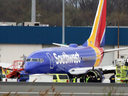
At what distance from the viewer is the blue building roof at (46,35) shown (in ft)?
156

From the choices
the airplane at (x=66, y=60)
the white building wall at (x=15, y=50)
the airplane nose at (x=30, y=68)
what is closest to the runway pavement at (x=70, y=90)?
the airplane at (x=66, y=60)

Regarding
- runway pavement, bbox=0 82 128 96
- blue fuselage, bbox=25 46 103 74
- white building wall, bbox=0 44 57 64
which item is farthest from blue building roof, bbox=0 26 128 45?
runway pavement, bbox=0 82 128 96

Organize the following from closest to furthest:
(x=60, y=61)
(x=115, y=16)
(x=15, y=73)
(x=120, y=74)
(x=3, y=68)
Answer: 1. (x=120, y=74)
2. (x=60, y=61)
3. (x=15, y=73)
4. (x=3, y=68)
5. (x=115, y=16)

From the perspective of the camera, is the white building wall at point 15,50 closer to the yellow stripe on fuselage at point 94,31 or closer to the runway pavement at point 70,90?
the yellow stripe on fuselage at point 94,31

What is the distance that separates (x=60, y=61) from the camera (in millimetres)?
31234

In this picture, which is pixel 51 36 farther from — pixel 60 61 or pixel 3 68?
pixel 60 61

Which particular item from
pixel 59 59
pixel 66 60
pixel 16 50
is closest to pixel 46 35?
pixel 16 50

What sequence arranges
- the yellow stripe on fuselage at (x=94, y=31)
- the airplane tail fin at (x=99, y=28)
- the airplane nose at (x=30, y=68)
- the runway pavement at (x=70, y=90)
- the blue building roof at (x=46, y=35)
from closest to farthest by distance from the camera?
the runway pavement at (x=70, y=90) < the airplane nose at (x=30, y=68) < the yellow stripe on fuselage at (x=94, y=31) < the airplane tail fin at (x=99, y=28) < the blue building roof at (x=46, y=35)

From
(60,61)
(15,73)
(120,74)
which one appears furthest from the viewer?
(15,73)

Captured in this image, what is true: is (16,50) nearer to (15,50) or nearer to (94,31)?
(15,50)

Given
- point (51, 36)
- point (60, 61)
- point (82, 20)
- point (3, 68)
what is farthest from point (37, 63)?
point (82, 20)

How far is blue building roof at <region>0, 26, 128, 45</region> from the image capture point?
4769 cm

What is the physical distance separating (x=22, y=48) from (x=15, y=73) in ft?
45.9

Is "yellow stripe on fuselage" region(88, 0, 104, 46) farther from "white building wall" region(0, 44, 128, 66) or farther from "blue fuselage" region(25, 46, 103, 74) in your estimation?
"white building wall" region(0, 44, 128, 66)
